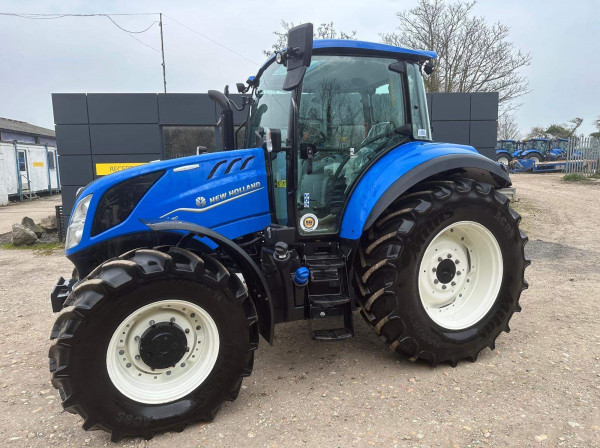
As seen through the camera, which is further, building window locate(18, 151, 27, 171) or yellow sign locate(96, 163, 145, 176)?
building window locate(18, 151, 27, 171)

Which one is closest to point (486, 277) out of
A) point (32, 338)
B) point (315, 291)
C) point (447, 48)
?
point (315, 291)

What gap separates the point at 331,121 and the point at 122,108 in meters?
6.77

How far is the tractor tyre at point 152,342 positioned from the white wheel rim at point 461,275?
1.49 metres

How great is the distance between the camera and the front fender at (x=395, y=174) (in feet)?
10.3

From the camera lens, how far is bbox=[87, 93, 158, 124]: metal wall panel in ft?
28.3

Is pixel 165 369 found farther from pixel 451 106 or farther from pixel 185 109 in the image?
pixel 451 106

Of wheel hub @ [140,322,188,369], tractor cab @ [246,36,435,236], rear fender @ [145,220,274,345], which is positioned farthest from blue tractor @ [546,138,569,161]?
wheel hub @ [140,322,188,369]

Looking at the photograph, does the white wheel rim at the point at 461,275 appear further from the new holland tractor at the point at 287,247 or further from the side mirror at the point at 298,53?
the side mirror at the point at 298,53

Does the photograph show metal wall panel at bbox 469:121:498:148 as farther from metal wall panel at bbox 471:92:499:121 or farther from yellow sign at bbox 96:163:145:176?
yellow sign at bbox 96:163:145:176

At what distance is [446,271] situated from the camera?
3.50 m

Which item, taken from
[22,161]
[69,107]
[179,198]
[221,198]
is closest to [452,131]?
[221,198]

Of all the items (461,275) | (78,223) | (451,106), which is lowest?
(461,275)

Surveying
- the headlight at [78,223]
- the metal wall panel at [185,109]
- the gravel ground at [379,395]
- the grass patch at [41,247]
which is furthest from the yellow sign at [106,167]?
the headlight at [78,223]

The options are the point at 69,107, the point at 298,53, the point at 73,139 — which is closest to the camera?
the point at 298,53
